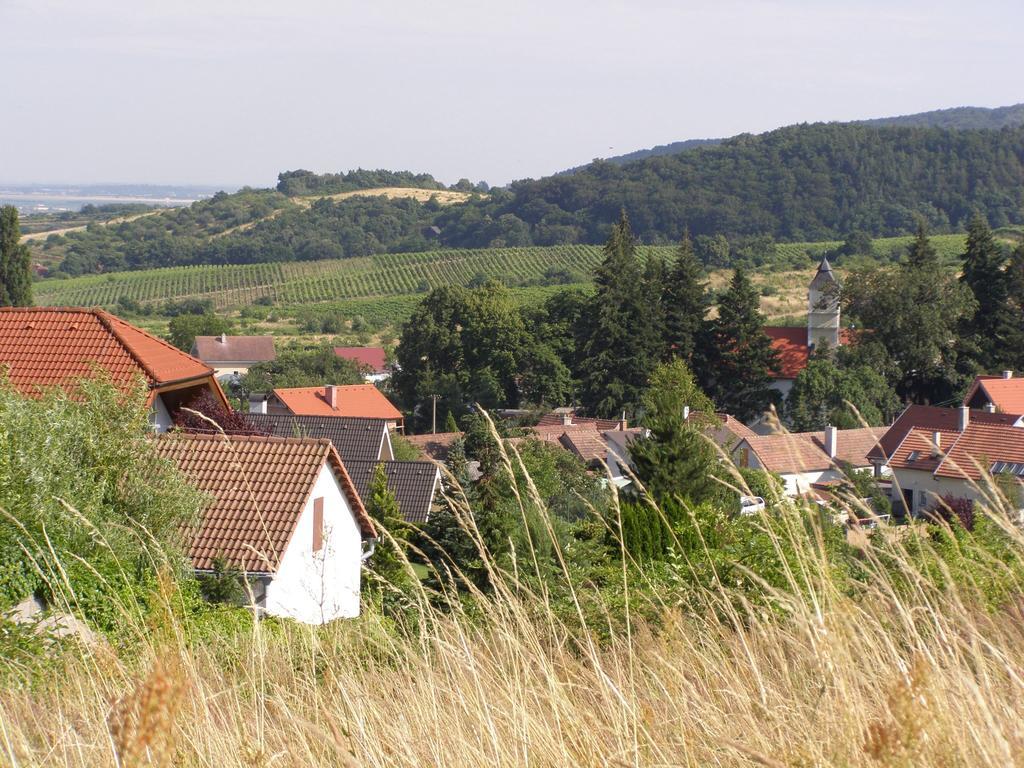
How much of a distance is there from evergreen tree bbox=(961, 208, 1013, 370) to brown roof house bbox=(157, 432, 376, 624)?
135 ft

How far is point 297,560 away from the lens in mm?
14016

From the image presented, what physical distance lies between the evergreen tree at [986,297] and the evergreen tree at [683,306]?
11.6 metres

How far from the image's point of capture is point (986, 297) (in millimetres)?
51875

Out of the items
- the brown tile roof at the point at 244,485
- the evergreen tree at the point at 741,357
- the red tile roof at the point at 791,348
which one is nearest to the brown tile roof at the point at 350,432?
the brown tile roof at the point at 244,485

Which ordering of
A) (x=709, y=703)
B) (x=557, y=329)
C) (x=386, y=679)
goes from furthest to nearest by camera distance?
1. (x=557, y=329)
2. (x=386, y=679)
3. (x=709, y=703)

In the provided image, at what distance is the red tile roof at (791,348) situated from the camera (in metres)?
54.2

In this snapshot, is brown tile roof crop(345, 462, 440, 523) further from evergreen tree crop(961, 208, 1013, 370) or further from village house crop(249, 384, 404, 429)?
evergreen tree crop(961, 208, 1013, 370)

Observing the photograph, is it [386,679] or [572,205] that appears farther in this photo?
[572,205]

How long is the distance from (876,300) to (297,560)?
40.4m

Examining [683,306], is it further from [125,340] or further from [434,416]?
[125,340]

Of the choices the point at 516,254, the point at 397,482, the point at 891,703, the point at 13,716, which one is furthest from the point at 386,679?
the point at 516,254

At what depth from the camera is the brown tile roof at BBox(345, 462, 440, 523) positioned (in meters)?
26.6

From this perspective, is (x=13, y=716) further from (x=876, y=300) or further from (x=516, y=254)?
(x=516, y=254)

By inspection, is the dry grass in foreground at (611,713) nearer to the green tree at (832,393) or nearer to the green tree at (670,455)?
the green tree at (670,455)
